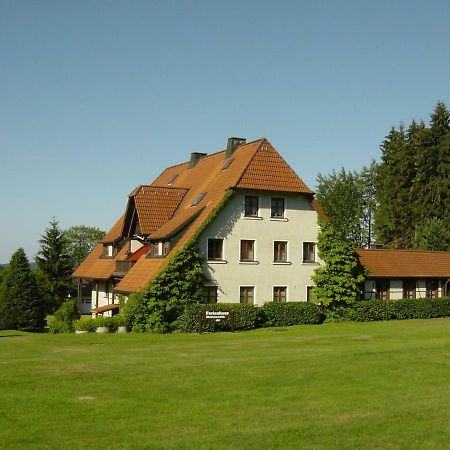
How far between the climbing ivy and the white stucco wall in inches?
52.5

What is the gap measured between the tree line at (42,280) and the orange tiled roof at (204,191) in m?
7.81

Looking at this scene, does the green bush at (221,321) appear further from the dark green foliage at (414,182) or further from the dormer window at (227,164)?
the dark green foliage at (414,182)

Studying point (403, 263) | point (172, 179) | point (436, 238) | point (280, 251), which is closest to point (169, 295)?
point (280, 251)

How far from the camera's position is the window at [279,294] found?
134ft

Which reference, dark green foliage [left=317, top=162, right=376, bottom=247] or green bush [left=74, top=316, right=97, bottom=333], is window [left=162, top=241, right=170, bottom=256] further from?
dark green foliage [left=317, top=162, right=376, bottom=247]

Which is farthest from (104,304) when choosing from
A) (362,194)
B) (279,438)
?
(362,194)

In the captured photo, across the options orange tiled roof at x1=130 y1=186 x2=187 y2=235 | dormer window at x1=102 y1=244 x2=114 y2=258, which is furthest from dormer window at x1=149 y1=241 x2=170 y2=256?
dormer window at x1=102 y1=244 x2=114 y2=258

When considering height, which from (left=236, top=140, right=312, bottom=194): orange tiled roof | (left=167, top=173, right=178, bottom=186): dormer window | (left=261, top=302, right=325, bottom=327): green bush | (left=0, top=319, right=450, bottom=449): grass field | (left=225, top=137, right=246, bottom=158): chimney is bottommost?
(left=0, top=319, right=450, bottom=449): grass field

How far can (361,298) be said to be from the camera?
43656 mm

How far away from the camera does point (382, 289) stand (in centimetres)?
4491

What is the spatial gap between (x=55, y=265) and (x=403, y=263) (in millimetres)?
42553

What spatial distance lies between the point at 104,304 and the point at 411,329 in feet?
75.2

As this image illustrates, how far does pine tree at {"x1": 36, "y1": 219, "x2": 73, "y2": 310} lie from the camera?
2938 inches

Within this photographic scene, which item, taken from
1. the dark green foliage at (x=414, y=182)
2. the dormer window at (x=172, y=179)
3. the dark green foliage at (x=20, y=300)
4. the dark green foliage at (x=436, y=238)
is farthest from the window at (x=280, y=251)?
the dark green foliage at (x=414, y=182)
